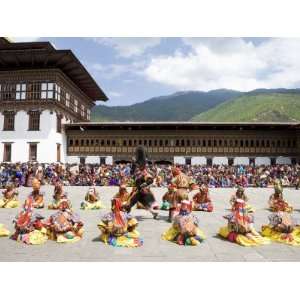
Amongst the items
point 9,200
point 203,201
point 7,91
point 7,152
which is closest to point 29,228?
point 9,200

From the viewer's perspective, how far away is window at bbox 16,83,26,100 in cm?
3299

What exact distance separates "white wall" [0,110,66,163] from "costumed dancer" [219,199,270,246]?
27190 millimetres

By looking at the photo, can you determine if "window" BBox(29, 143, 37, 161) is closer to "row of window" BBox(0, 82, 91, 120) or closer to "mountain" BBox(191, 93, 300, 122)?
"row of window" BBox(0, 82, 91, 120)

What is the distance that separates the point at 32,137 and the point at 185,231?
2842cm

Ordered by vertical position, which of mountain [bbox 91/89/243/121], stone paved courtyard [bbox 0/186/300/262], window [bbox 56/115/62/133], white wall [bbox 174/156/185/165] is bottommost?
stone paved courtyard [bbox 0/186/300/262]

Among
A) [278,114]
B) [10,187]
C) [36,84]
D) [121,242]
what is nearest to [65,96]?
[36,84]

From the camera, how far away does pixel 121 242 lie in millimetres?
7148

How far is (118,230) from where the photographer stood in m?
7.31

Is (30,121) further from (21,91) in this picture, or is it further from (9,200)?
(9,200)

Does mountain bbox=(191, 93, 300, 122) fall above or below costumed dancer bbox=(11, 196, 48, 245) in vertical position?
above

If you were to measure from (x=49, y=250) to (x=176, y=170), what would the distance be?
4.44 m

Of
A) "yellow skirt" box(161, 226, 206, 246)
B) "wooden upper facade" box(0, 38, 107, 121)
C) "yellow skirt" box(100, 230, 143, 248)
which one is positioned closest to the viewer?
"yellow skirt" box(100, 230, 143, 248)

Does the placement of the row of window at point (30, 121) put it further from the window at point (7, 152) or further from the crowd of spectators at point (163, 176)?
the crowd of spectators at point (163, 176)

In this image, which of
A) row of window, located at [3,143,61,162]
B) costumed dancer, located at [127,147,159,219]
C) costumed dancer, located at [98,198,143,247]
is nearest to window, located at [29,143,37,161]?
row of window, located at [3,143,61,162]
